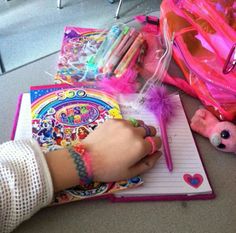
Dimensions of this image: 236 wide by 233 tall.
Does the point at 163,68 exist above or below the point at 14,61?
above

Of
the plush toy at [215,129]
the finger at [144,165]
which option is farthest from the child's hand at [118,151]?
the plush toy at [215,129]

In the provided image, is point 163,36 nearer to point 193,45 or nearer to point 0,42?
point 193,45

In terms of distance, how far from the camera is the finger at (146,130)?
0.53m

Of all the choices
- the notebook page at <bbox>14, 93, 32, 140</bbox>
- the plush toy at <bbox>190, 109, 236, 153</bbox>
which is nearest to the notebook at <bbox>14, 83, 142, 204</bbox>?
the notebook page at <bbox>14, 93, 32, 140</bbox>

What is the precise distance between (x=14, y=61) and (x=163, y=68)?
95 cm

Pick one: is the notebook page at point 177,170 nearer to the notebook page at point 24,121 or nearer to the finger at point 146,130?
the finger at point 146,130

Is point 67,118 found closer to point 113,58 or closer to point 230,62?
point 113,58

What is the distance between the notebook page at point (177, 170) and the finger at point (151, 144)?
3cm

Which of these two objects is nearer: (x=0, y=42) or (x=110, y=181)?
(x=110, y=181)

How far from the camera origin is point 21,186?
42 cm

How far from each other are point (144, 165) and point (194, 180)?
0.28ft

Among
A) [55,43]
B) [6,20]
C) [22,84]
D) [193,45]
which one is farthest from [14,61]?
[193,45]

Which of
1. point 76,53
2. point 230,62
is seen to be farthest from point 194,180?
point 76,53

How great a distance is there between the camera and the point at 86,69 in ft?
2.24
